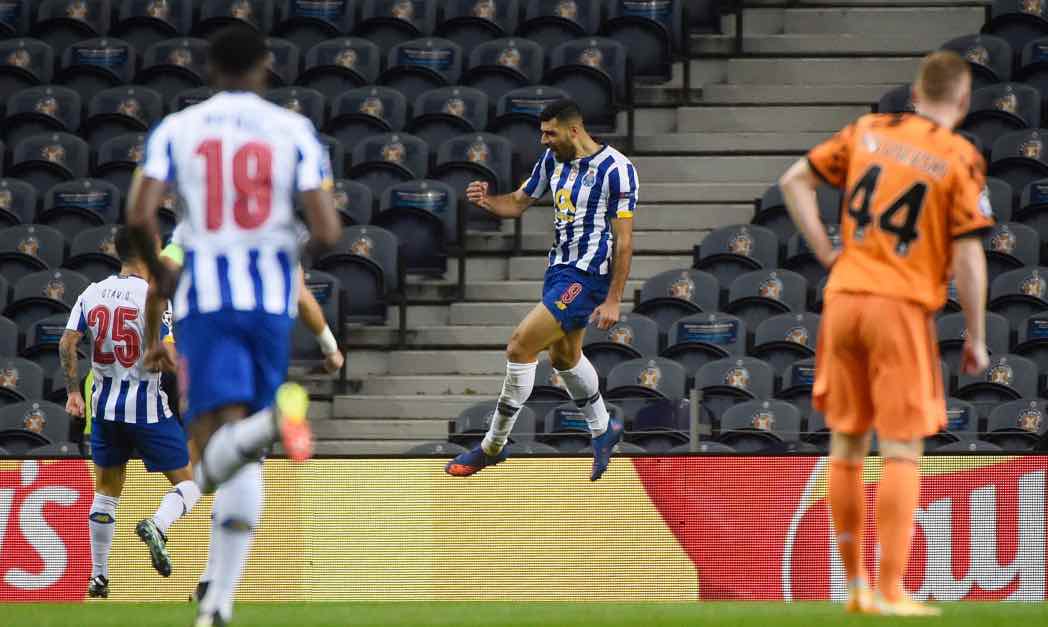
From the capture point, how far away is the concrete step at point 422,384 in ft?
46.5

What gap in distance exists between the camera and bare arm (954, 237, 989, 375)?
6.00 meters

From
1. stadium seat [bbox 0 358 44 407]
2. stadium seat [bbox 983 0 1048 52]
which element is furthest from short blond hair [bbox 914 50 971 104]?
stadium seat [bbox 983 0 1048 52]

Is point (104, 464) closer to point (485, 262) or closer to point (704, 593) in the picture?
point (704, 593)

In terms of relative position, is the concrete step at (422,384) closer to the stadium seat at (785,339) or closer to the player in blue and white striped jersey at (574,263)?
the stadium seat at (785,339)

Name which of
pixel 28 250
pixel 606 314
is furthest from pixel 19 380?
pixel 606 314

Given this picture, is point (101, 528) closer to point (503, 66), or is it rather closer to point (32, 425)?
point (32, 425)

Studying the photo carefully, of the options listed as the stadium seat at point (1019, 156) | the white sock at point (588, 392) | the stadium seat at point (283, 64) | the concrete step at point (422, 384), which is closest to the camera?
the white sock at point (588, 392)

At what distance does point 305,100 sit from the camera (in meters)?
16.5

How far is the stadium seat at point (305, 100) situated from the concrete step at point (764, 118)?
11.7ft

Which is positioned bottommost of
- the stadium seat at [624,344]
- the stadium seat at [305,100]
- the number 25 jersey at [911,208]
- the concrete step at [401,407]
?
the concrete step at [401,407]

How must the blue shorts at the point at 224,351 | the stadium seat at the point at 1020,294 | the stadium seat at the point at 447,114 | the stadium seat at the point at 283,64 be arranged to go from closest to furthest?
the blue shorts at the point at 224,351, the stadium seat at the point at 1020,294, the stadium seat at the point at 447,114, the stadium seat at the point at 283,64

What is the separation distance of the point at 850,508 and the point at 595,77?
34.1 feet

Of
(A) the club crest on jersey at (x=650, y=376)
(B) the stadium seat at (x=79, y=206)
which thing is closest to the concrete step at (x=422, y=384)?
(A) the club crest on jersey at (x=650, y=376)

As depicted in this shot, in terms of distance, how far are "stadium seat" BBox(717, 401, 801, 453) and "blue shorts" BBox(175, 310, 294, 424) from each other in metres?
5.90
